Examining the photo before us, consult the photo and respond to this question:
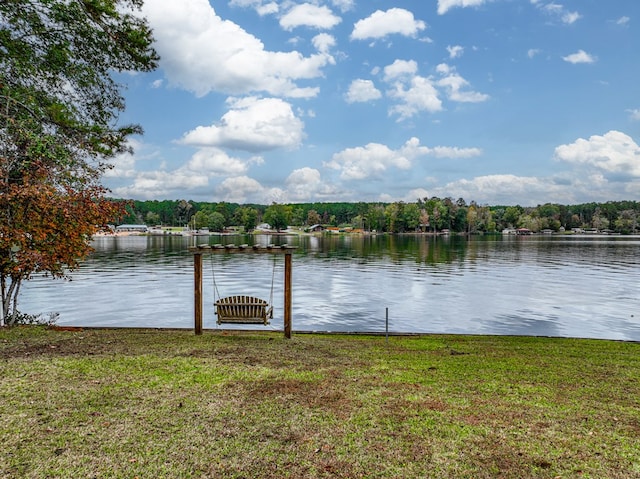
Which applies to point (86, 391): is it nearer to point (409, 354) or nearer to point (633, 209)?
point (409, 354)

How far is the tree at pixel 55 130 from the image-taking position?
1219 centimetres

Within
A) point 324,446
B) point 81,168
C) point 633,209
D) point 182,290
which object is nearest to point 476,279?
point 182,290

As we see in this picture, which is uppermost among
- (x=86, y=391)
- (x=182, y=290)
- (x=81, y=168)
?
(x=81, y=168)

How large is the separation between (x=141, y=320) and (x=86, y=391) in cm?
1316

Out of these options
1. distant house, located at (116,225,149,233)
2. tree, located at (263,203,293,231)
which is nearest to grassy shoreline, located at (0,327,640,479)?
tree, located at (263,203,293,231)

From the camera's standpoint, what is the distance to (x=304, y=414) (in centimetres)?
644

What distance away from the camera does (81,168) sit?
13461 millimetres

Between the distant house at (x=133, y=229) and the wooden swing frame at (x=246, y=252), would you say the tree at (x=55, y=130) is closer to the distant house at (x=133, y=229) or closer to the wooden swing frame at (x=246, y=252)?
the wooden swing frame at (x=246, y=252)

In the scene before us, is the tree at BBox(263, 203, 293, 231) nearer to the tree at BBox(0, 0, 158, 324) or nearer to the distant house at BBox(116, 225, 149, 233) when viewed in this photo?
the distant house at BBox(116, 225, 149, 233)

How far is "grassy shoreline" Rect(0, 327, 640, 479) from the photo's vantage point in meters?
5.09

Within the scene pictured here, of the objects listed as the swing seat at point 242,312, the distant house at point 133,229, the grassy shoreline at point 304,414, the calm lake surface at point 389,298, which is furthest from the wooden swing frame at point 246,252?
the distant house at point 133,229

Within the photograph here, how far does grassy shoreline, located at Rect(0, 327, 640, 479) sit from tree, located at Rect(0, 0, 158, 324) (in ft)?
11.0

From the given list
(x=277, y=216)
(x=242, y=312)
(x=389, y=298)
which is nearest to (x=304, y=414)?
(x=242, y=312)

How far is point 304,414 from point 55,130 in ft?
40.3
